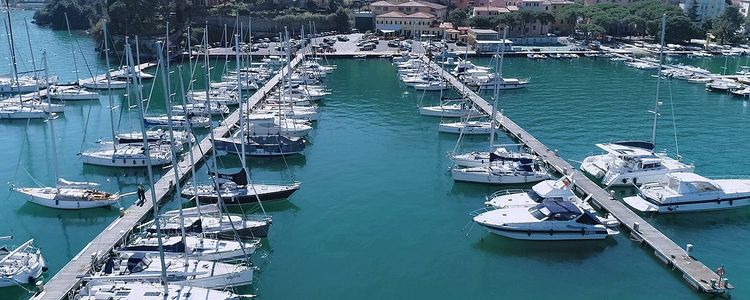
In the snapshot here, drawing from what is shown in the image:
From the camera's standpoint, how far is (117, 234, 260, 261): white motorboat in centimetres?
3112

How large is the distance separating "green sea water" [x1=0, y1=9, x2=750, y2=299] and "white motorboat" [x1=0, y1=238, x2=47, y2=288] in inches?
25.4

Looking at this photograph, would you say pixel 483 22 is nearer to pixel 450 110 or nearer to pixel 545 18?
pixel 545 18

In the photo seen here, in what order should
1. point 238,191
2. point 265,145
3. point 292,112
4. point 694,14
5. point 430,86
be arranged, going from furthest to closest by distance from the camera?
point 694,14 → point 430,86 → point 292,112 → point 265,145 → point 238,191

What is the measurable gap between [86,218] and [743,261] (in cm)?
3699

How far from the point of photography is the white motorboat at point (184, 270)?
29.1 meters

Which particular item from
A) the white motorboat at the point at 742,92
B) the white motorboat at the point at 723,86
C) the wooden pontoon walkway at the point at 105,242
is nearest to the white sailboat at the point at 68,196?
the wooden pontoon walkway at the point at 105,242

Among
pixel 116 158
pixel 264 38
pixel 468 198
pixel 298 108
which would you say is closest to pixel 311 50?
pixel 264 38

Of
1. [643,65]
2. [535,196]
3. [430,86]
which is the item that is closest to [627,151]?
[535,196]

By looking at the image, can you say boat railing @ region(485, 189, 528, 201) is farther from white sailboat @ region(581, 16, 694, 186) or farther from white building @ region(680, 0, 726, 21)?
white building @ region(680, 0, 726, 21)

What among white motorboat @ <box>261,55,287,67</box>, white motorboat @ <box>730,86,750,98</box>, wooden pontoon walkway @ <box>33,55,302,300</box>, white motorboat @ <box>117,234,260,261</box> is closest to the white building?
white motorboat @ <box>730,86,750,98</box>

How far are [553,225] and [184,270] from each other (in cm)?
1913

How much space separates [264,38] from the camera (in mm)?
117875

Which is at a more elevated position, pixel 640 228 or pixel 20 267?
pixel 20 267

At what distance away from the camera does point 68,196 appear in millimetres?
39656
